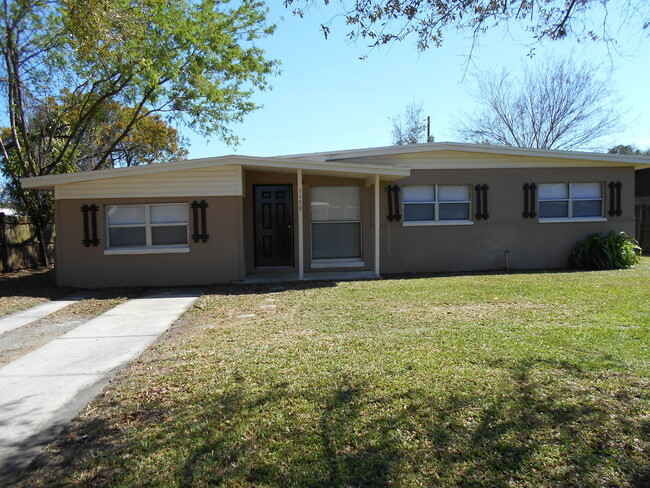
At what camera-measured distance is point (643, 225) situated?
54.3ft

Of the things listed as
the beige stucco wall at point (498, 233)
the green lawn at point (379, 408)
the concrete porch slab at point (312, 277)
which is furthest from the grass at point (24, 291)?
the beige stucco wall at point (498, 233)

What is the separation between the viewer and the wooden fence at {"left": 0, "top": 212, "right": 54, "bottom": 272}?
1361cm

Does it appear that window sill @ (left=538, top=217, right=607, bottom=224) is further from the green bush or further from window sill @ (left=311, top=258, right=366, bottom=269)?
window sill @ (left=311, top=258, right=366, bottom=269)

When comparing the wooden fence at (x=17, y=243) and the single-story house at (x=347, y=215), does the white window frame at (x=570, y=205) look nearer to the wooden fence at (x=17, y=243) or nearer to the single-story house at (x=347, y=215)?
the single-story house at (x=347, y=215)

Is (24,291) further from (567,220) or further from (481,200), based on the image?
(567,220)

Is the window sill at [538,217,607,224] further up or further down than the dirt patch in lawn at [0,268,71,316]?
further up

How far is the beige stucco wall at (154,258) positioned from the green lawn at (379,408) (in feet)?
13.5

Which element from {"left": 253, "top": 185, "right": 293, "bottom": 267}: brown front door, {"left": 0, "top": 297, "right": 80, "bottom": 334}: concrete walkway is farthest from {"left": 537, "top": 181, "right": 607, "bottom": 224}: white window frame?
{"left": 0, "top": 297, "right": 80, "bottom": 334}: concrete walkway

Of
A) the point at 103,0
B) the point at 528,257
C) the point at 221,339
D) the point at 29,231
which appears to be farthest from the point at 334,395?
the point at 29,231

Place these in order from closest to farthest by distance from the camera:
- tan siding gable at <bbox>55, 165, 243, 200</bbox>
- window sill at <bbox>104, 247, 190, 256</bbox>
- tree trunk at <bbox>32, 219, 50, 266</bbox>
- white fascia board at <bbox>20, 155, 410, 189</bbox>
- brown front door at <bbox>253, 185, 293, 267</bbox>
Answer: white fascia board at <bbox>20, 155, 410, 189</bbox> < tan siding gable at <bbox>55, 165, 243, 200</bbox> < window sill at <bbox>104, 247, 190, 256</bbox> < brown front door at <bbox>253, 185, 293, 267</bbox> < tree trunk at <bbox>32, 219, 50, 266</bbox>

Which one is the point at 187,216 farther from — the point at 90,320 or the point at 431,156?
the point at 431,156

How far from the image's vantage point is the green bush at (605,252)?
1121 centimetres

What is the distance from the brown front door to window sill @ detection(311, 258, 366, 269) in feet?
2.97

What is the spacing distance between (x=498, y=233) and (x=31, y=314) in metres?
10.1
